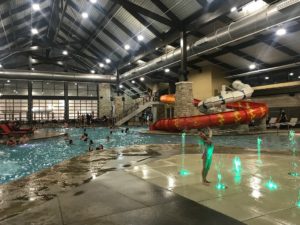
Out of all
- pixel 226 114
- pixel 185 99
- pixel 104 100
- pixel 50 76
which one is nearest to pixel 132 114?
pixel 104 100

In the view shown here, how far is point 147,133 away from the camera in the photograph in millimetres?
21609

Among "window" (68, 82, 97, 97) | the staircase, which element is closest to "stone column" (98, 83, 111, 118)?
"window" (68, 82, 97, 97)

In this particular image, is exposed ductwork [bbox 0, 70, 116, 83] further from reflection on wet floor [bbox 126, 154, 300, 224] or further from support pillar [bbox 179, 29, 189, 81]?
reflection on wet floor [bbox 126, 154, 300, 224]

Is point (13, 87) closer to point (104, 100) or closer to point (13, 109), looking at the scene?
point (13, 109)

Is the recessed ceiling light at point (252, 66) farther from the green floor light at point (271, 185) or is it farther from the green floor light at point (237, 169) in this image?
the green floor light at point (271, 185)

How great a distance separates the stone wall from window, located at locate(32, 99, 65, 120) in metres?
5.95

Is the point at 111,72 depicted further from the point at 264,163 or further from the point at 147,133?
the point at 264,163

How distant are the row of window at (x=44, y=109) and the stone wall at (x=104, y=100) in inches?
84.8

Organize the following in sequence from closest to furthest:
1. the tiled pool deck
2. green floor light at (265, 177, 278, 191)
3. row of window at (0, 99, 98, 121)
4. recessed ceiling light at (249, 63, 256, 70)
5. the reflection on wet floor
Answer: the tiled pool deck → the reflection on wet floor → green floor light at (265, 177, 278, 191) → recessed ceiling light at (249, 63, 256, 70) → row of window at (0, 99, 98, 121)

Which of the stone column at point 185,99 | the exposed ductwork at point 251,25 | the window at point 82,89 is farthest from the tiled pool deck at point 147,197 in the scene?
the window at point 82,89

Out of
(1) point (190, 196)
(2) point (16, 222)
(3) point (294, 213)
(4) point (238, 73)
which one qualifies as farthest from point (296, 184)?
(4) point (238, 73)

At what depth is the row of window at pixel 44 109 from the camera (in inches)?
1499

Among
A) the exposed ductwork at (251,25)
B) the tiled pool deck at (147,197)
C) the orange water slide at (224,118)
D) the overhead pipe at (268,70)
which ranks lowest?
the tiled pool deck at (147,197)

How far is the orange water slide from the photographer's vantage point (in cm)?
1867
